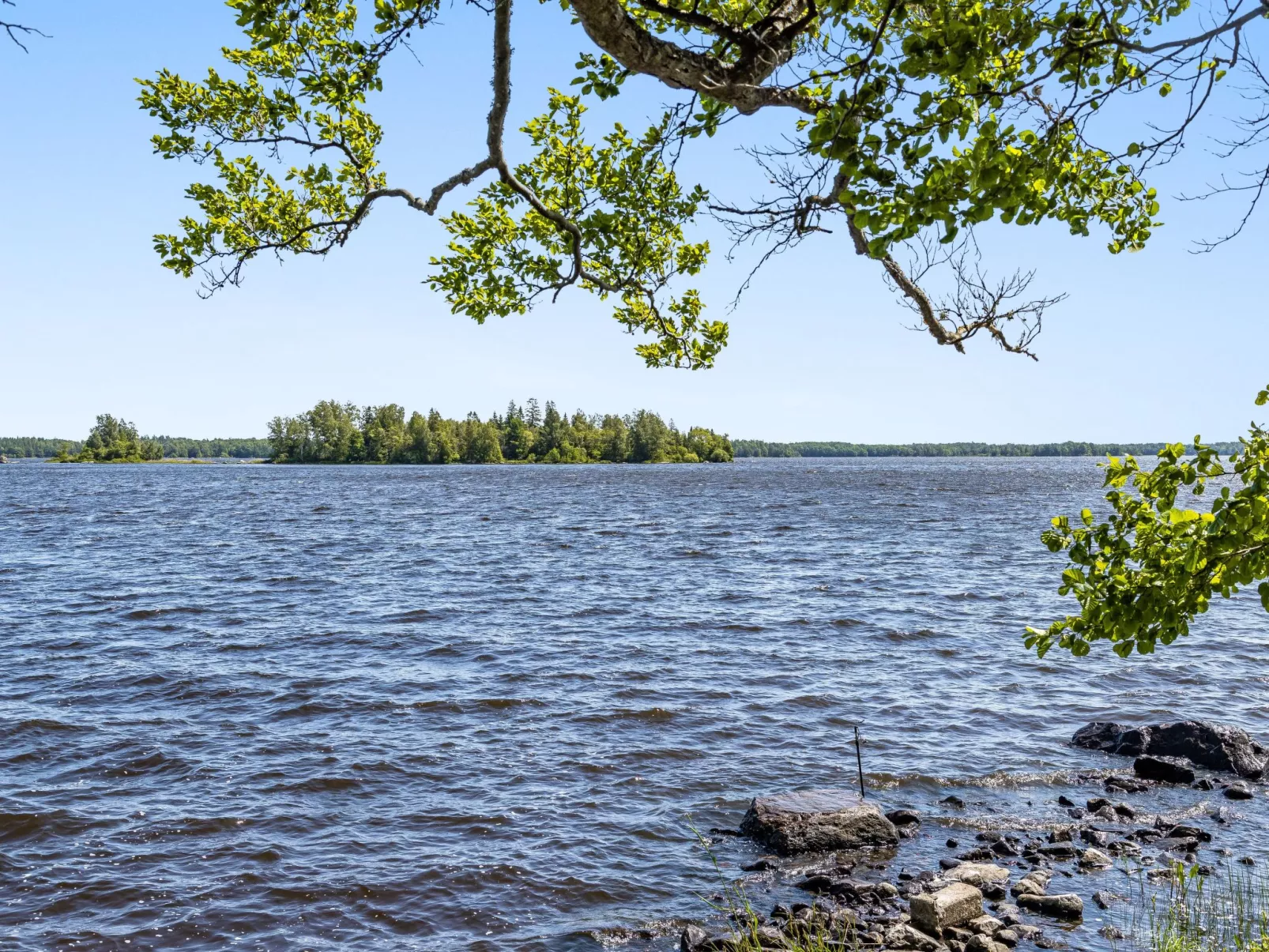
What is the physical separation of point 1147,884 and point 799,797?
422 cm

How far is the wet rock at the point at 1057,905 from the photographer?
10.3 meters

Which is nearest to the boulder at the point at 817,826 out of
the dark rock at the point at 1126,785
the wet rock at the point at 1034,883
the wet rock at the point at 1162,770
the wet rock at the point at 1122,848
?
the wet rock at the point at 1034,883

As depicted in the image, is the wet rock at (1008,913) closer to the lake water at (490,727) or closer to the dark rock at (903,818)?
the lake water at (490,727)

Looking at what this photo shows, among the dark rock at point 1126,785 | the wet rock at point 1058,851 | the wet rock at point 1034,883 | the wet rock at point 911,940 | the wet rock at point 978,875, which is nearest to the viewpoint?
the wet rock at point 911,940

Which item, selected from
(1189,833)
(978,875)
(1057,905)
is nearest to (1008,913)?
(1057,905)

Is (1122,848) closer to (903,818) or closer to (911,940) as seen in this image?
(903,818)

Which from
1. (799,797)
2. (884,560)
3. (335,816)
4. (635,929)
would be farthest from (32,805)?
(884,560)

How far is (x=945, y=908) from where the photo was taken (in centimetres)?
972

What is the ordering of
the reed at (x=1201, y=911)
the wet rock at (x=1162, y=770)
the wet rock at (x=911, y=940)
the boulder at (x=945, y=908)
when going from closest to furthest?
1. the reed at (x=1201, y=911)
2. the wet rock at (x=911, y=940)
3. the boulder at (x=945, y=908)
4. the wet rock at (x=1162, y=770)

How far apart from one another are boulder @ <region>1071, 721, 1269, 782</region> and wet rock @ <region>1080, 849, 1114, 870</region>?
4741 millimetres

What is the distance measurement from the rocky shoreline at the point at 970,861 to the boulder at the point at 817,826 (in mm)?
15

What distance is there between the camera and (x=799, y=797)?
13148mm

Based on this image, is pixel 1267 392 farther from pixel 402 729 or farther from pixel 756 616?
pixel 756 616

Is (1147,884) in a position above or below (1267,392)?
below
